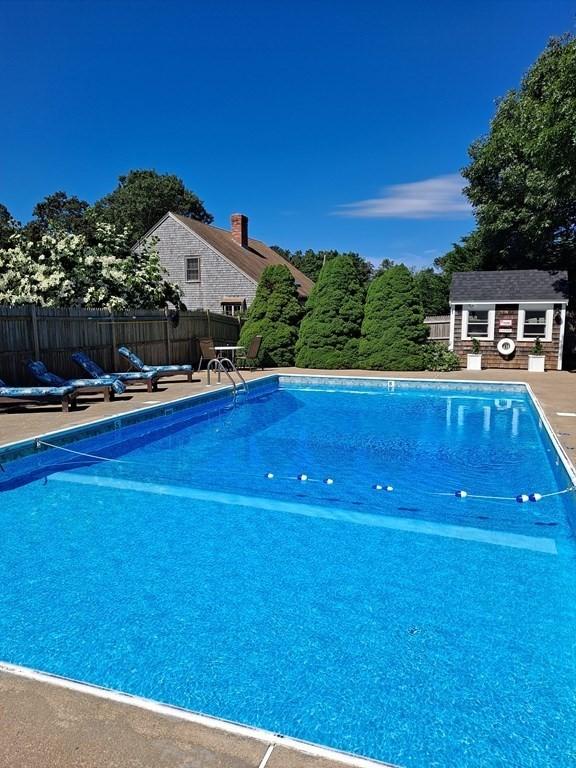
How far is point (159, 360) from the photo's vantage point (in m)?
15.6

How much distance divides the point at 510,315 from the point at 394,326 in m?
4.01

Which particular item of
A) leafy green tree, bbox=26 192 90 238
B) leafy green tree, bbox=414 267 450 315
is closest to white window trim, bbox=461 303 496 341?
leafy green tree, bbox=414 267 450 315

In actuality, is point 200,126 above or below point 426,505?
above

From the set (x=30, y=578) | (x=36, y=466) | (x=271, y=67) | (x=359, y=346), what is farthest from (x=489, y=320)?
(x=30, y=578)

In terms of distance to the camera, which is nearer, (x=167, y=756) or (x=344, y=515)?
(x=167, y=756)

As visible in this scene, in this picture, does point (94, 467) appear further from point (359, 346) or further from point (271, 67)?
point (271, 67)

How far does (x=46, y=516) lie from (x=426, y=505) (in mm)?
3970

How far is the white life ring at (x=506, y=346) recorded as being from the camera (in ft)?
56.1

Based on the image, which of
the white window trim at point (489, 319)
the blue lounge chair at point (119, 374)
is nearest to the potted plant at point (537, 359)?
the white window trim at point (489, 319)

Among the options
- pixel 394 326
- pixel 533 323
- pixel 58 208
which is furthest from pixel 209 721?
pixel 58 208

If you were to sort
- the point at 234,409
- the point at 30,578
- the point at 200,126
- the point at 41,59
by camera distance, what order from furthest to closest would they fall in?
the point at 200,126
the point at 41,59
the point at 234,409
the point at 30,578

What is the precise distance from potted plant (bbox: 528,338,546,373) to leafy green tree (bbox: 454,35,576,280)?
Result: 4562 millimetres

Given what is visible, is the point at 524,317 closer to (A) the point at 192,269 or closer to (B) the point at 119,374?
(B) the point at 119,374

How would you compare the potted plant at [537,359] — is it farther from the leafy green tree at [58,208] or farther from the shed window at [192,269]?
the leafy green tree at [58,208]
